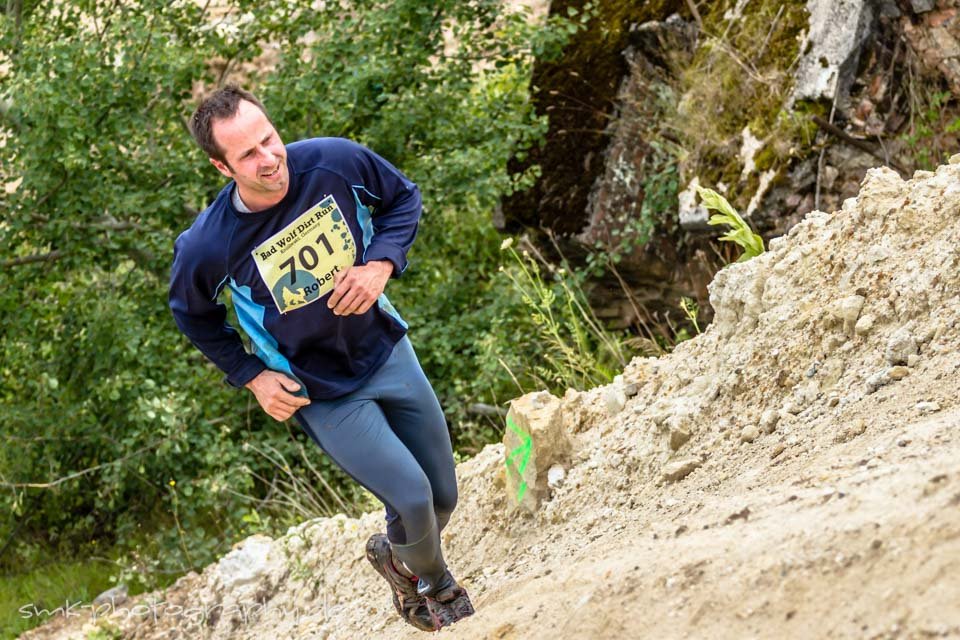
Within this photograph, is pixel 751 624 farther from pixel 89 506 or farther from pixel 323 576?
pixel 89 506

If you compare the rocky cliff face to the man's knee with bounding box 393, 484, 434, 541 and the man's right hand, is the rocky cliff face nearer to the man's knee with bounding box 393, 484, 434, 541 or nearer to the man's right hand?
the man's knee with bounding box 393, 484, 434, 541

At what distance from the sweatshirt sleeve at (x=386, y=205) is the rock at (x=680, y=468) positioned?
1.25 metres

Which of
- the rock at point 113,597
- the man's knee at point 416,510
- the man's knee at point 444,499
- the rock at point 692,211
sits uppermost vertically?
the man's knee at point 416,510

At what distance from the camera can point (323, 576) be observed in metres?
6.22

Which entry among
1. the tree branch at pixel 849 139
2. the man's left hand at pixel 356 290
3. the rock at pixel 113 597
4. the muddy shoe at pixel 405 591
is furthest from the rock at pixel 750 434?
the rock at pixel 113 597

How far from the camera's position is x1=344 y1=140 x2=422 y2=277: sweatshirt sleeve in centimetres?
425

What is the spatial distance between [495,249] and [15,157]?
3.18 metres

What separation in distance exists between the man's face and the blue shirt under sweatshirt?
10 cm

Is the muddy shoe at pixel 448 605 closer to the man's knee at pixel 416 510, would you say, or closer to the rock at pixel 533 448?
the man's knee at pixel 416 510

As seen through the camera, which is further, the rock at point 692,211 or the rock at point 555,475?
the rock at point 692,211

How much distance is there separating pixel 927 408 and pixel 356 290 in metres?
1.75

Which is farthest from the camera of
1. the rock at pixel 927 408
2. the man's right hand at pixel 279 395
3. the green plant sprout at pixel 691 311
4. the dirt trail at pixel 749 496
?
the green plant sprout at pixel 691 311

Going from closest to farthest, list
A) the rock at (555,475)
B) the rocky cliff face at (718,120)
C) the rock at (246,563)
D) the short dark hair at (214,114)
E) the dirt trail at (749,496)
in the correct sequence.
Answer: the dirt trail at (749,496), the short dark hair at (214,114), the rock at (555,475), the rock at (246,563), the rocky cliff face at (718,120)

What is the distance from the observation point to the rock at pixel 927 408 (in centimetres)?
387
